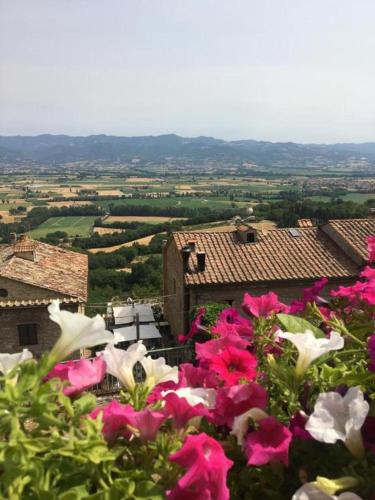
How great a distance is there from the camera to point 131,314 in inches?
882

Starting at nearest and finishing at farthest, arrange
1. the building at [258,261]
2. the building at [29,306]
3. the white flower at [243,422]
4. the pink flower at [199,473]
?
the pink flower at [199,473]
the white flower at [243,422]
the building at [258,261]
the building at [29,306]

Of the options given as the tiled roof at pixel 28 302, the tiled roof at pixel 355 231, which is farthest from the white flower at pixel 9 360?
the tiled roof at pixel 355 231

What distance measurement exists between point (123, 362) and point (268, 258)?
1738cm

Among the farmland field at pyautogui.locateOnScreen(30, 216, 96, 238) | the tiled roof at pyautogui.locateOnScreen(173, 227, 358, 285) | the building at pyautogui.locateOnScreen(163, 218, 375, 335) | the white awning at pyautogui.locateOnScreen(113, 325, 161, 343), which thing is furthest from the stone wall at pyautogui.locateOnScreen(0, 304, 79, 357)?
the farmland field at pyautogui.locateOnScreen(30, 216, 96, 238)

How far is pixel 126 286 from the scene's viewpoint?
44000mm

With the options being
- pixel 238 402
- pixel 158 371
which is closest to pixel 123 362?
pixel 158 371

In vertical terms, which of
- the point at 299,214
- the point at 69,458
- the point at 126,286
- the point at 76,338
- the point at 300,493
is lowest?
the point at 126,286

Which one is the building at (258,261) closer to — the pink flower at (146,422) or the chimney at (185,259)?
the chimney at (185,259)

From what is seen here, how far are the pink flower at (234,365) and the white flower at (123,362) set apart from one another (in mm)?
235

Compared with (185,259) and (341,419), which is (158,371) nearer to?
(341,419)

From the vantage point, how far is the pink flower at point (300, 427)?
1285 millimetres

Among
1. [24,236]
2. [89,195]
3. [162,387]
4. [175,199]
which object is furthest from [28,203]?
[162,387]

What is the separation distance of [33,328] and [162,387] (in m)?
18.1

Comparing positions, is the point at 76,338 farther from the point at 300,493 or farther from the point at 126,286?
the point at 126,286
